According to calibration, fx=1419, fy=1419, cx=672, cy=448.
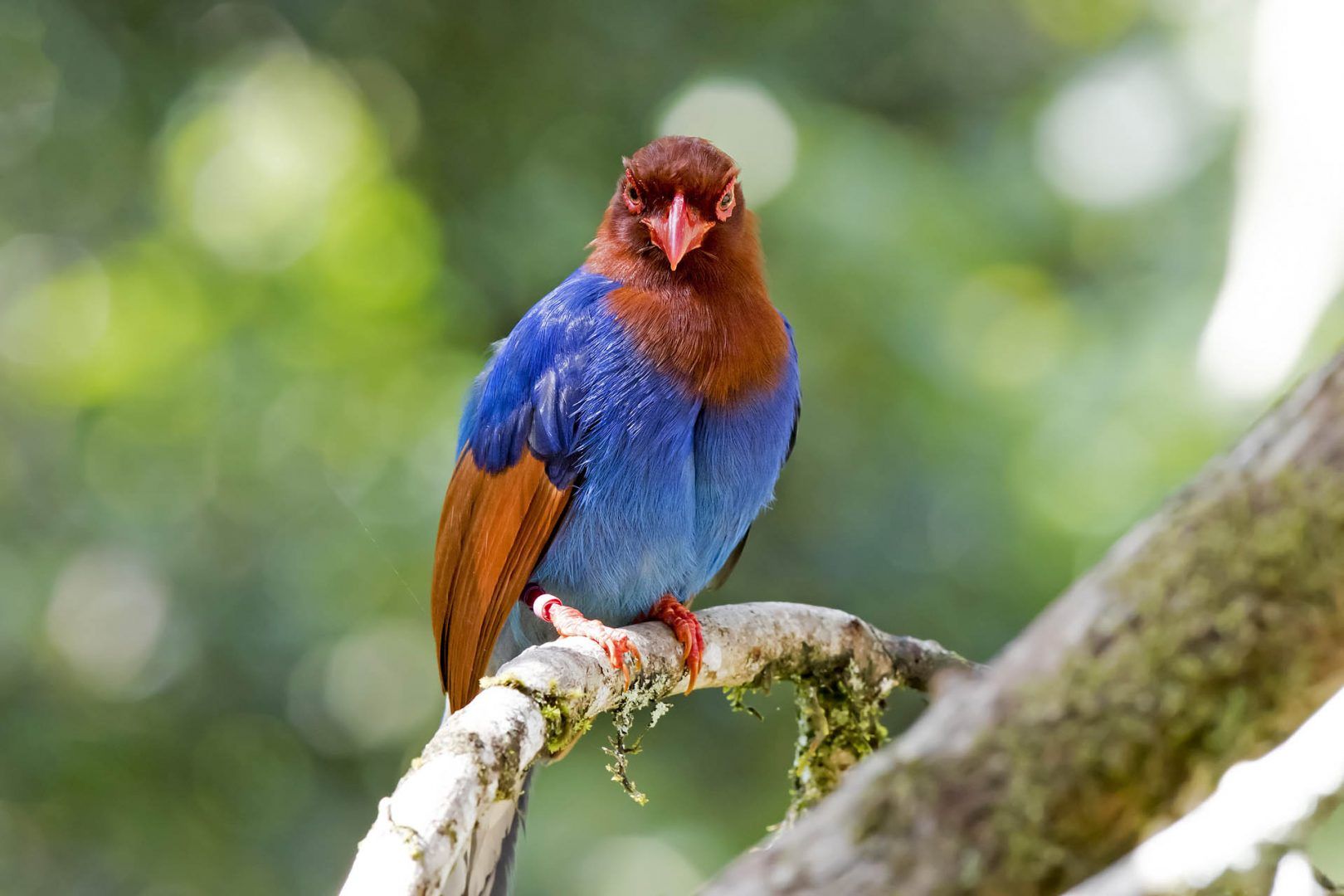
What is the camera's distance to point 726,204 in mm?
3191

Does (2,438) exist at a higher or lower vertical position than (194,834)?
higher

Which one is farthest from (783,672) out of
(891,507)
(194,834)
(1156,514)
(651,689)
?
(194,834)

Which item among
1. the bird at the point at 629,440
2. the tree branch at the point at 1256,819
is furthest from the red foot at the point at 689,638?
the tree branch at the point at 1256,819

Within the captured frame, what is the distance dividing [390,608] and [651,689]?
2.57 metres

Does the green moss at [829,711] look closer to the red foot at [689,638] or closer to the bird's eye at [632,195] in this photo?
the red foot at [689,638]

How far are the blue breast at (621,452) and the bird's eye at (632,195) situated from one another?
0.18 metres

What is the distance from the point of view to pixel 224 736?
5.66m

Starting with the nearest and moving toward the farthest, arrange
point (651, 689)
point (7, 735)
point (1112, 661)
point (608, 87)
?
point (1112, 661) → point (651, 689) → point (7, 735) → point (608, 87)

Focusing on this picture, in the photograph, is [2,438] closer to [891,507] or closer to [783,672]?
[891,507]

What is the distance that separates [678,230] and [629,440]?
46 centimetres

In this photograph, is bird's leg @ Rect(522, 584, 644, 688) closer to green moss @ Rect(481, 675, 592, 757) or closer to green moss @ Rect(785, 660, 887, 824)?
green moss @ Rect(481, 675, 592, 757)

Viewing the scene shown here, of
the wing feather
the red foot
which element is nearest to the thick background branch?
the red foot

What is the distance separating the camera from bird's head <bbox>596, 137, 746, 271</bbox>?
10.1ft

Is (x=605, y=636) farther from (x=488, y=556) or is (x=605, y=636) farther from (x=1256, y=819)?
(x=1256, y=819)
